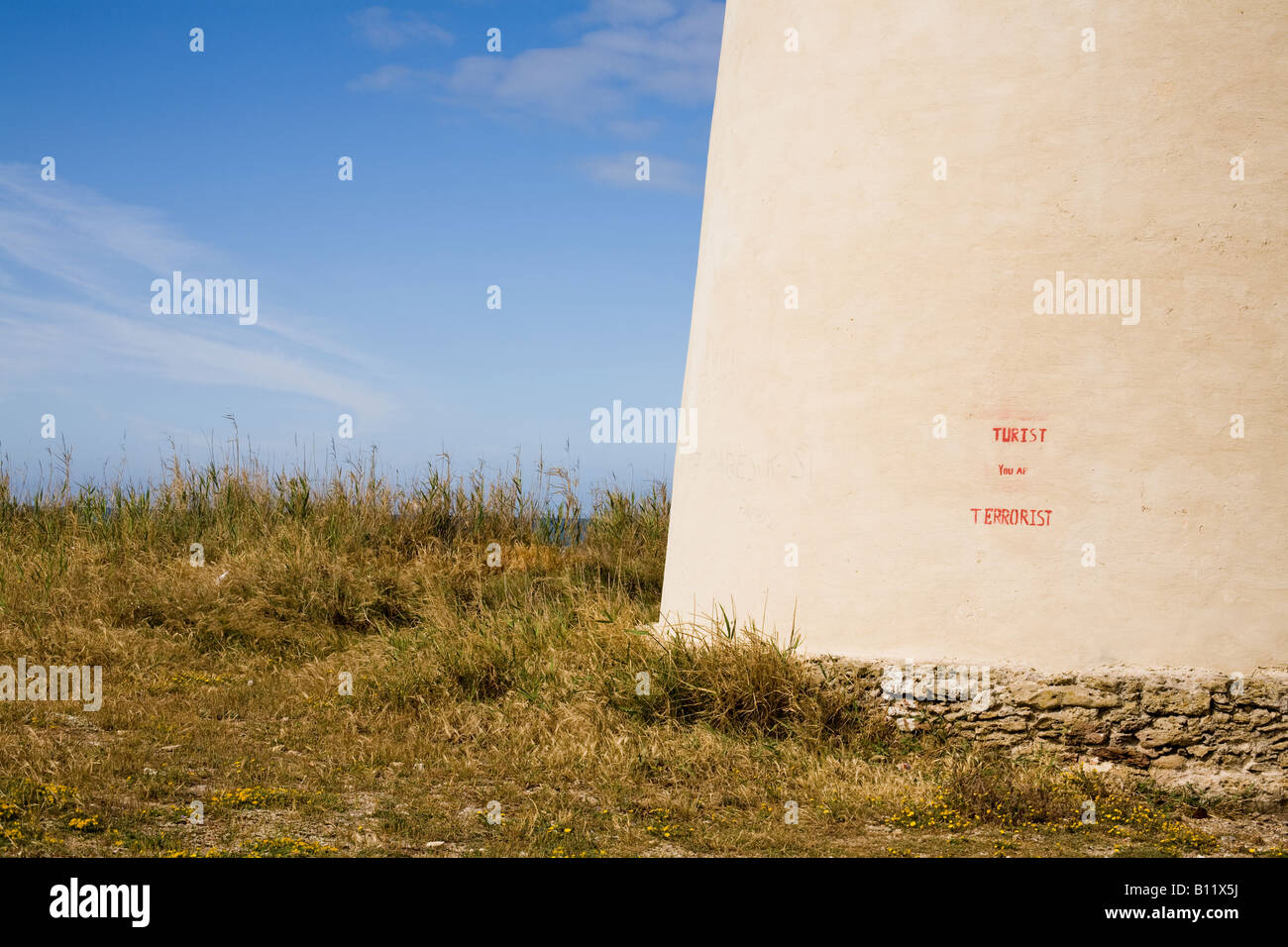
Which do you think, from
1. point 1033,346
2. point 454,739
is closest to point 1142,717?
point 1033,346

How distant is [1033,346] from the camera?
5.75 metres

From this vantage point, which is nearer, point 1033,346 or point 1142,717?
point 1142,717

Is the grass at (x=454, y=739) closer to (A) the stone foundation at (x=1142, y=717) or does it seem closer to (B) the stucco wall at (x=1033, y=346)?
(A) the stone foundation at (x=1142, y=717)

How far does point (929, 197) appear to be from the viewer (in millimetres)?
6031

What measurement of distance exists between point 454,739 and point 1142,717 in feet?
13.4

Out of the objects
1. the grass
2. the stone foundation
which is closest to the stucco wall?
the stone foundation

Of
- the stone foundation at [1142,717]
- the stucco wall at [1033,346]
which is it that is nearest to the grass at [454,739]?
the stone foundation at [1142,717]

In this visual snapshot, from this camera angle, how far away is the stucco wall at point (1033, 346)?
219 inches

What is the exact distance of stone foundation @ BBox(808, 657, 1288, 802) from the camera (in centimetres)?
541

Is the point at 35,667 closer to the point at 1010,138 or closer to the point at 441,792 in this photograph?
the point at 441,792

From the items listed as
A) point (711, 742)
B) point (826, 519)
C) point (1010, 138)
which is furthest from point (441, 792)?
point (1010, 138)

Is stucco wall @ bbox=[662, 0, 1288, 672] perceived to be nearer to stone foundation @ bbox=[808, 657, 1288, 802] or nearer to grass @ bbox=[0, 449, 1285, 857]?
stone foundation @ bbox=[808, 657, 1288, 802]

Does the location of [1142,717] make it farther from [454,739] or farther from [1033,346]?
[454,739]

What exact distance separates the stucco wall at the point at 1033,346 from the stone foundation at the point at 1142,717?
124 millimetres
